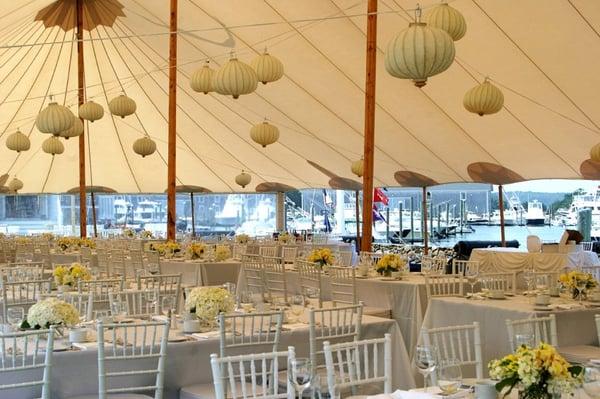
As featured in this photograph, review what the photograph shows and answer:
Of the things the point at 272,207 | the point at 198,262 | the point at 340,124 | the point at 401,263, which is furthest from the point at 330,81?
the point at 272,207

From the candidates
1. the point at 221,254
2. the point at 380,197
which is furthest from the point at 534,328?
the point at 380,197

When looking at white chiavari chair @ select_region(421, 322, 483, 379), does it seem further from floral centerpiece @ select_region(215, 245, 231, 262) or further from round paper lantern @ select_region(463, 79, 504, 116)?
floral centerpiece @ select_region(215, 245, 231, 262)

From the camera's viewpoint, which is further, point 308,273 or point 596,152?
point 596,152

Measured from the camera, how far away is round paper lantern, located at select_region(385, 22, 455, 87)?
7418 millimetres

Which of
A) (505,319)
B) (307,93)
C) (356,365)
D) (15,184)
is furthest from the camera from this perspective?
(15,184)

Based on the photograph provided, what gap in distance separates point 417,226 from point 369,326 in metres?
16.8

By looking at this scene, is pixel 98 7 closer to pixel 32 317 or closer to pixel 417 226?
pixel 417 226

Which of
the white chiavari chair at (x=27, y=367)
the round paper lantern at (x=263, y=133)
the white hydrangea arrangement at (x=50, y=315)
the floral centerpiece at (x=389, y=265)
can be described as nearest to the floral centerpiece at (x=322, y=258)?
the floral centerpiece at (x=389, y=265)

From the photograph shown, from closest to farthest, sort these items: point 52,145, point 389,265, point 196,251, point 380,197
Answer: point 389,265 → point 196,251 → point 52,145 → point 380,197

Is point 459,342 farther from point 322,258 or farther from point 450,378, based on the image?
point 322,258

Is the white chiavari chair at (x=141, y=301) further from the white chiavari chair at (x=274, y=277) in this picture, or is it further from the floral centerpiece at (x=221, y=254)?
the floral centerpiece at (x=221, y=254)

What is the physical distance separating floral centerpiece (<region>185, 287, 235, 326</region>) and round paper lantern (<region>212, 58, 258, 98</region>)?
5068mm

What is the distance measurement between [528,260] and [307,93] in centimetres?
473

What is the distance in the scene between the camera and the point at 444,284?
8391 mm
